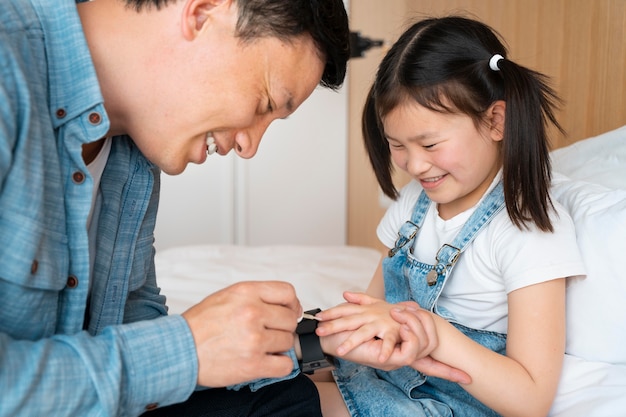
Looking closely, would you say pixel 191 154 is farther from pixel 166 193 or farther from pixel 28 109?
pixel 166 193

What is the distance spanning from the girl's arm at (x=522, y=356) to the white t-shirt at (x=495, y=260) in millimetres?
32

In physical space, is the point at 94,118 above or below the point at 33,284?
above

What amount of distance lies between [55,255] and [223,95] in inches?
12.1

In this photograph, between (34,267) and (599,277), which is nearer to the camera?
(34,267)

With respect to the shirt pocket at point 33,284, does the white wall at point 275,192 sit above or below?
below

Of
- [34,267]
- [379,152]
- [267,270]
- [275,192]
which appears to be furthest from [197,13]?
[275,192]

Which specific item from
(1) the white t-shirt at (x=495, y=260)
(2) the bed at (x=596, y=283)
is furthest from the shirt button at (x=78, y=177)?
(2) the bed at (x=596, y=283)

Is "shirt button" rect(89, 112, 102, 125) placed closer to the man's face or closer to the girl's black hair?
the man's face

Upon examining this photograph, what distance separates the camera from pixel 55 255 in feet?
2.81

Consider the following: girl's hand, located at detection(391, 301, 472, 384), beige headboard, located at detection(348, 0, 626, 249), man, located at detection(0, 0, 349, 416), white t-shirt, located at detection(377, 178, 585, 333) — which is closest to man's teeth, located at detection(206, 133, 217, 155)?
man, located at detection(0, 0, 349, 416)

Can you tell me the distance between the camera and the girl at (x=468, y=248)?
3.32 feet

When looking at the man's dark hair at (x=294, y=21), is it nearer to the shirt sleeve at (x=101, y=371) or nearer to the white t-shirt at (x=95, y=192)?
the white t-shirt at (x=95, y=192)

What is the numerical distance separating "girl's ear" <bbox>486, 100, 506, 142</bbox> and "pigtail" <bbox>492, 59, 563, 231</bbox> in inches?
1.7

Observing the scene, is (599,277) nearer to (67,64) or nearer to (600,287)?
(600,287)
